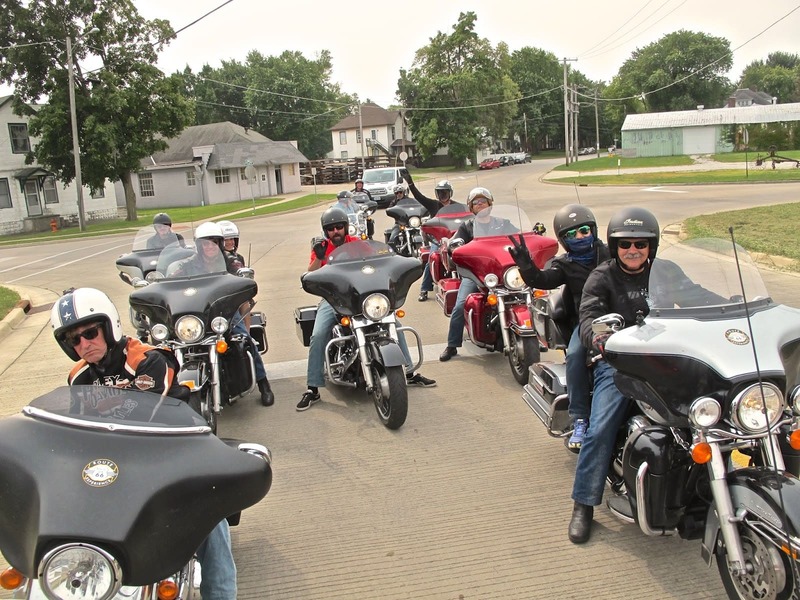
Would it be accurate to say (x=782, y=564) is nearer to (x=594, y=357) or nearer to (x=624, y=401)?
(x=624, y=401)

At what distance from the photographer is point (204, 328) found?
5.70m

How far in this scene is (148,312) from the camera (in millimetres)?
5891

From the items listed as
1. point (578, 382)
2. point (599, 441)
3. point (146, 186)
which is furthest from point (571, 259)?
point (146, 186)

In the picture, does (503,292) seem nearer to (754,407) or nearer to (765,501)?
(754,407)

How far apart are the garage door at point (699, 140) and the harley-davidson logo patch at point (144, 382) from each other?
74.4 m

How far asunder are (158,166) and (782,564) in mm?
53467

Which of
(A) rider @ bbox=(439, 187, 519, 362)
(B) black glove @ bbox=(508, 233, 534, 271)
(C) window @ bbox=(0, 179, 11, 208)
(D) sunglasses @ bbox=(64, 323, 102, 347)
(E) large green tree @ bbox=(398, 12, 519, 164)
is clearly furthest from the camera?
Answer: (E) large green tree @ bbox=(398, 12, 519, 164)

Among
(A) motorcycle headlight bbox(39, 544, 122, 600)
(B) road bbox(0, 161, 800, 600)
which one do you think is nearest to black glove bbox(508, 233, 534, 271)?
(B) road bbox(0, 161, 800, 600)

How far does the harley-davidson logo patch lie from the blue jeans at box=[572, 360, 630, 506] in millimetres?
2289

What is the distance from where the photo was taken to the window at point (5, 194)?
3809 cm

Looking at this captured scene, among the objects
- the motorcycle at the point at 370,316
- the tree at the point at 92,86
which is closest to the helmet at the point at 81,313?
the motorcycle at the point at 370,316

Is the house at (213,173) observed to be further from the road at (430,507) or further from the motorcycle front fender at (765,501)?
the motorcycle front fender at (765,501)

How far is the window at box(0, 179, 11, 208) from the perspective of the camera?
125ft

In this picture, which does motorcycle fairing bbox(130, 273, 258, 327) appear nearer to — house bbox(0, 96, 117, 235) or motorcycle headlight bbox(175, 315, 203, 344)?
motorcycle headlight bbox(175, 315, 203, 344)
